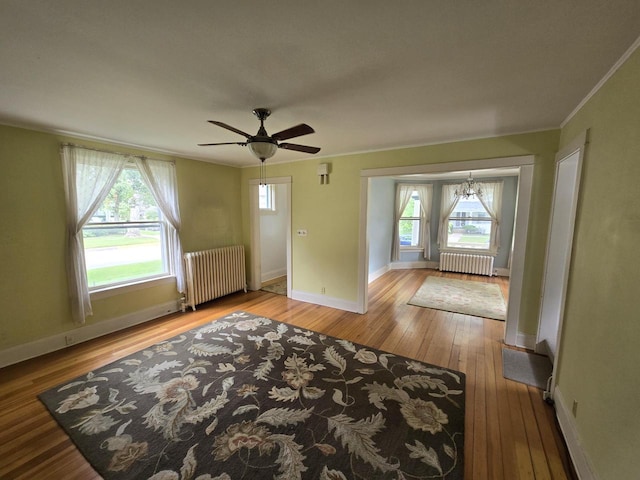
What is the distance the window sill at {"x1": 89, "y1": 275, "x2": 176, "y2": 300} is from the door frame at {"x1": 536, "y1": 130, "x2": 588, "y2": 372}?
15.5 ft

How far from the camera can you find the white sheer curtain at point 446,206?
6531 mm

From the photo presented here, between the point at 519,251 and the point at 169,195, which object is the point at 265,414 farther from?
the point at 169,195

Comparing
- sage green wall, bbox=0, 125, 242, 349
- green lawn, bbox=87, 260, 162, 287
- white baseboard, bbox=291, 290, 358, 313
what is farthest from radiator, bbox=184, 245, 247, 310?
white baseboard, bbox=291, 290, 358, 313

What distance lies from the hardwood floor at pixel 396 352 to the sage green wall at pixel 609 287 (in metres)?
0.34

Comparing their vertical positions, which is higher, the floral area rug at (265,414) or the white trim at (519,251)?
the white trim at (519,251)

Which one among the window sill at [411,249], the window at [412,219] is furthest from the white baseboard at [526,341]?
the window sill at [411,249]

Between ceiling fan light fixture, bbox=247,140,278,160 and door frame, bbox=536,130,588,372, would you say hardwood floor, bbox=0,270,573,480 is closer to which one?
door frame, bbox=536,130,588,372

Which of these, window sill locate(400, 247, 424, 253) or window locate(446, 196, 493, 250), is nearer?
window locate(446, 196, 493, 250)

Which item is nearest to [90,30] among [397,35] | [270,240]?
[397,35]

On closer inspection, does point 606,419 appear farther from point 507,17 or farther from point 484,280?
point 484,280

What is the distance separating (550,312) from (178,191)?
5.13 metres

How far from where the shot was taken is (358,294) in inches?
159

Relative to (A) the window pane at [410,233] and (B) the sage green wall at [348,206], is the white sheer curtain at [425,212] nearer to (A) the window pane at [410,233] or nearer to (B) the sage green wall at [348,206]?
(A) the window pane at [410,233]

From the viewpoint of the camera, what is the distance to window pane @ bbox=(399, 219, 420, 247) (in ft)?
23.0
